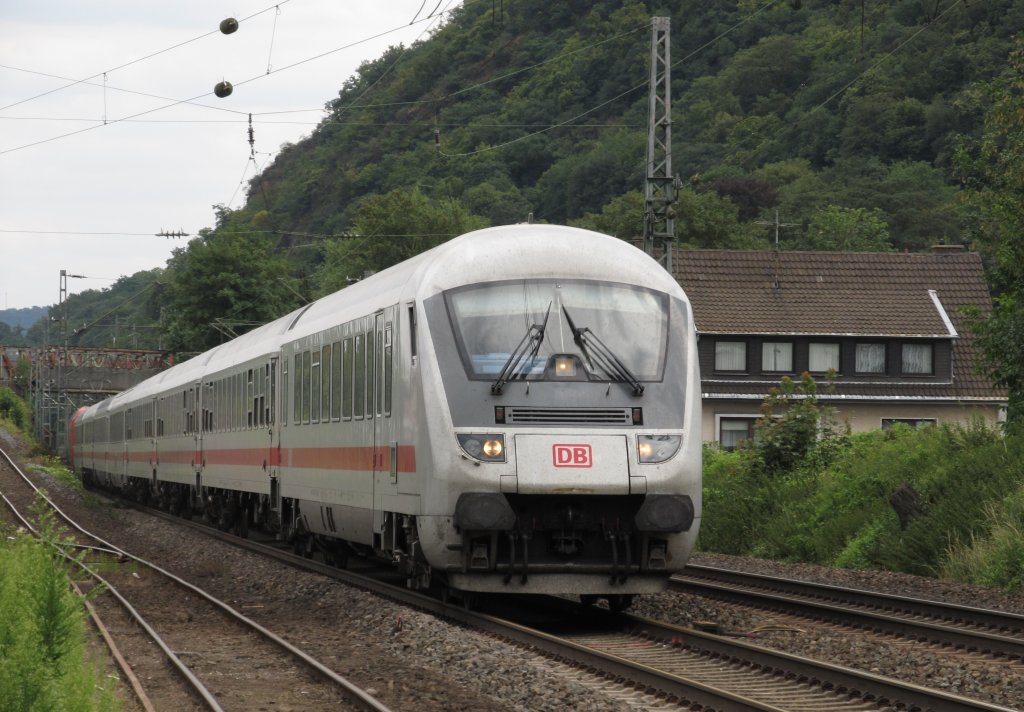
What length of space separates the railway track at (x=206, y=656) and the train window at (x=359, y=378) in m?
2.40

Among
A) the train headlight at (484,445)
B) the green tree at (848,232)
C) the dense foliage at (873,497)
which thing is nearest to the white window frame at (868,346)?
the dense foliage at (873,497)

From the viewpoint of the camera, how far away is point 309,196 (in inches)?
4284

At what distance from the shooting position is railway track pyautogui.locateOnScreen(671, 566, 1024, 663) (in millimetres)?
11484

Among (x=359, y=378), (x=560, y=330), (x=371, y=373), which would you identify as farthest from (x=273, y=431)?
(x=560, y=330)

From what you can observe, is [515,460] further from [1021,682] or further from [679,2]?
[679,2]

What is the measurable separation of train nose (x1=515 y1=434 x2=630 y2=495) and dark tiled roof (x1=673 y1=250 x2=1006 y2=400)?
33.3 meters

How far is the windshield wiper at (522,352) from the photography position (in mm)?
12383

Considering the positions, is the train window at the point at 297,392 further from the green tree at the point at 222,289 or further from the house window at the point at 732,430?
the green tree at the point at 222,289

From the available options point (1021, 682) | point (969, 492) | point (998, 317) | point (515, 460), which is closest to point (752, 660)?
point (1021, 682)

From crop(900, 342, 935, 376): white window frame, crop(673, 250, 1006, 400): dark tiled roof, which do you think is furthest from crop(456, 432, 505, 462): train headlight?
crop(900, 342, 935, 376): white window frame

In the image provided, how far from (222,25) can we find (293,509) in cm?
829

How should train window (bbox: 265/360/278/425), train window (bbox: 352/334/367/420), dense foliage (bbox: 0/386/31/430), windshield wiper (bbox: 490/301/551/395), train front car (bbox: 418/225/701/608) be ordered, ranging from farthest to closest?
dense foliage (bbox: 0/386/31/430), train window (bbox: 265/360/278/425), train window (bbox: 352/334/367/420), windshield wiper (bbox: 490/301/551/395), train front car (bbox: 418/225/701/608)

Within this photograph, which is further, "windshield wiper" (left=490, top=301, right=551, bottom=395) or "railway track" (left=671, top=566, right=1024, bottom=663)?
"windshield wiper" (left=490, top=301, right=551, bottom=395)

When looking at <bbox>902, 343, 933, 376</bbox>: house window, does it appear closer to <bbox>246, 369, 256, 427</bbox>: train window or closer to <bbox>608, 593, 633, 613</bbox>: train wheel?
<bbox>246, 369, 256, 427</bbox>: train window
